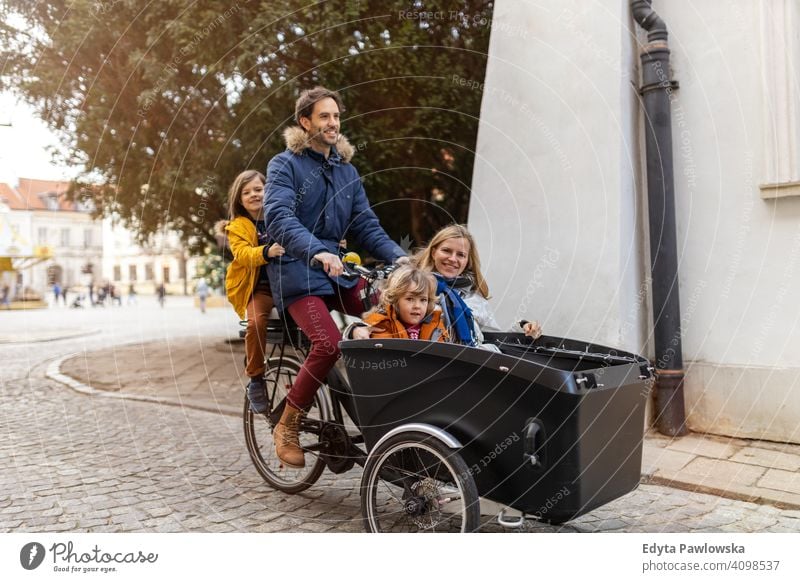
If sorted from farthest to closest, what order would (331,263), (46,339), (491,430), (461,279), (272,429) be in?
(46,339) → (272,429) → (461,279) → (331,263) → (491,430)

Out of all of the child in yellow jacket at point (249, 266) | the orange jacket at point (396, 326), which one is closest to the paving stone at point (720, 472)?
the orange jacket at point (396, 326)

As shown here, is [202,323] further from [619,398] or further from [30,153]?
[619,398]

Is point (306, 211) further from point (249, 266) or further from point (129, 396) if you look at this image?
point (129, 396)

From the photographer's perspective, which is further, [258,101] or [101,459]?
[258,101]

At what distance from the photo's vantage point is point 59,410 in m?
5.19

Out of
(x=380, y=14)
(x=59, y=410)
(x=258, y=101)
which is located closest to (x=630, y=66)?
(x=380, y=14)

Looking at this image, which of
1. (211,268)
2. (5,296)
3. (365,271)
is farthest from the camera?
(211,268)

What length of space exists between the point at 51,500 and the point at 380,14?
10.9 feet

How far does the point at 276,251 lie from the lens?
9.18 feet

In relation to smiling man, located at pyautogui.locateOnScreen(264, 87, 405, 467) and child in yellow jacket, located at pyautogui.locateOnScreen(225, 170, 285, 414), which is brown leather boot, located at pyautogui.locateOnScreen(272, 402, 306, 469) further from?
child in yellow jacket, located at pyautogui.locateOnScreen(225, 170, 285, 414)

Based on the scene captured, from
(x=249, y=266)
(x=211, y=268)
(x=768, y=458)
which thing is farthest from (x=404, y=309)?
(x=211, y=268)

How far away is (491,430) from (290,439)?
1.17m

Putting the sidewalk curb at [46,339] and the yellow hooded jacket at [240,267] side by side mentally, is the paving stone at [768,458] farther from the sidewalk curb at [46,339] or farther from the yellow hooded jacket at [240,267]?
the sidewalk curb at [46,339]

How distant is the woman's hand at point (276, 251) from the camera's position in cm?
278
